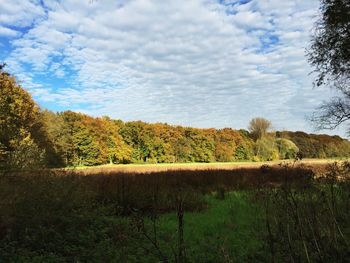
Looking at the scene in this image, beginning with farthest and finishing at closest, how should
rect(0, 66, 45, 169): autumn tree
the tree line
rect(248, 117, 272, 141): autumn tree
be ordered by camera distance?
rect(248, 117, 272, 141): autumn tree, the tree line, rect(0, 66, 45, 169): autumn tree

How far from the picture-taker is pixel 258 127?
3157 inches

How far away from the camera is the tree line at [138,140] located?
139 feet

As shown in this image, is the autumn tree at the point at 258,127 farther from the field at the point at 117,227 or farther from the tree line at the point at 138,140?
the field at the point at 117,227

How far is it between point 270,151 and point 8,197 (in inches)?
2725

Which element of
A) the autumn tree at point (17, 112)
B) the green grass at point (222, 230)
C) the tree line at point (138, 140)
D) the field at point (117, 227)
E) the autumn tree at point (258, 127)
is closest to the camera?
the field at point (117, 227)

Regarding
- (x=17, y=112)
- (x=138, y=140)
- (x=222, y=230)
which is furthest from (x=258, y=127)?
(x=222, y=230)

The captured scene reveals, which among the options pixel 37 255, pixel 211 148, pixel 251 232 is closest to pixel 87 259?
pixel 37 255

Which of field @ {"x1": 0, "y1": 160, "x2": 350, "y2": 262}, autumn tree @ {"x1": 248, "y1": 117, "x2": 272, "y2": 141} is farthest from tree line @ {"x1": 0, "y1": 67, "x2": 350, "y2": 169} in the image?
field @ {"x1": 0, "y1": 160, "x2": 350, "y2": 262}

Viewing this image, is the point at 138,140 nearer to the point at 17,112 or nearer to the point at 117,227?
the point at 17,112

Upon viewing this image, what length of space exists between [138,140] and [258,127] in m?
29.1

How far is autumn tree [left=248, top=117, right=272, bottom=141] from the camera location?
77.7 metres

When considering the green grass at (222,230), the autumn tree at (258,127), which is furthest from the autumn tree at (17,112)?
the autumn tree at (258,127)

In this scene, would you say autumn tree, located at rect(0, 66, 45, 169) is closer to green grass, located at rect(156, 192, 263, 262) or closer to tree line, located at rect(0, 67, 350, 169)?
tree line, located at rect(0, 67, 350, 169)

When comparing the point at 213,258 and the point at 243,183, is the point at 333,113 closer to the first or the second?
the point at 243,183
